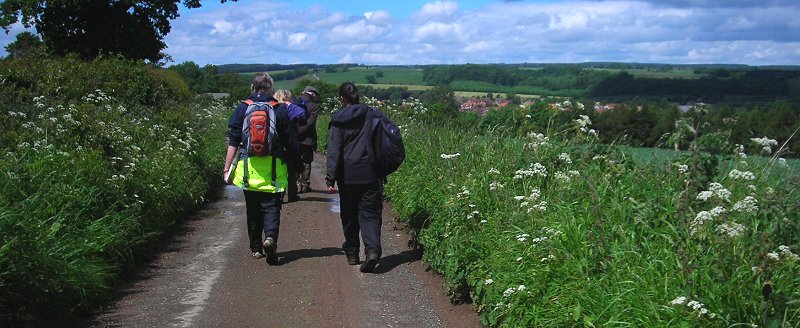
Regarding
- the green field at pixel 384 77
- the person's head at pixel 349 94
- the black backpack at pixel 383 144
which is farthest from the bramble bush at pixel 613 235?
the green field at pixel 384 77

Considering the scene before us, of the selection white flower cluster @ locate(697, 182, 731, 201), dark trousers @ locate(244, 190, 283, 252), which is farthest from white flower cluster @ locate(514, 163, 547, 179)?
dark trousers @ locate(244, 190, 283, 252)

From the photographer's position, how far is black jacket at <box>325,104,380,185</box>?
841 centimetres

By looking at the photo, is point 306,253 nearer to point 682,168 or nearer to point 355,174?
point 355,174

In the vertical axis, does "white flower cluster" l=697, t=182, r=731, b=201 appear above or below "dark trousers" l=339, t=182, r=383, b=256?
above

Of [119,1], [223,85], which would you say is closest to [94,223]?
[119,1]

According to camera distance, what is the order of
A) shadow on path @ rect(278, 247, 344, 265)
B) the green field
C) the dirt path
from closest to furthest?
the dirt path
shadow on path @ rect(278, 247, 344, 265)
the green field

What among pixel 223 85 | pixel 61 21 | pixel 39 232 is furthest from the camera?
pixel 223 85

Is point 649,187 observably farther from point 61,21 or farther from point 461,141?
point 61,21

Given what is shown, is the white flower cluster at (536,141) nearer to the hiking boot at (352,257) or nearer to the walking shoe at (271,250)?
the hiking boot at (352,257)

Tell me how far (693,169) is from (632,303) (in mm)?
1572

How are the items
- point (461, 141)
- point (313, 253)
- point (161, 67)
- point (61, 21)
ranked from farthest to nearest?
point (61, 21) → point (161, 67) → point (461, 141) → point (313, 253)

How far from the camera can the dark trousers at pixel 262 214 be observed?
340 inches

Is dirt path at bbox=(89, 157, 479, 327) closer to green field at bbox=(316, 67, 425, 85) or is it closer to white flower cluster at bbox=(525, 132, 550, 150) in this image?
white flower cluster at bbox=(525, 132, 550, 150)

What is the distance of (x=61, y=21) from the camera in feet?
105
